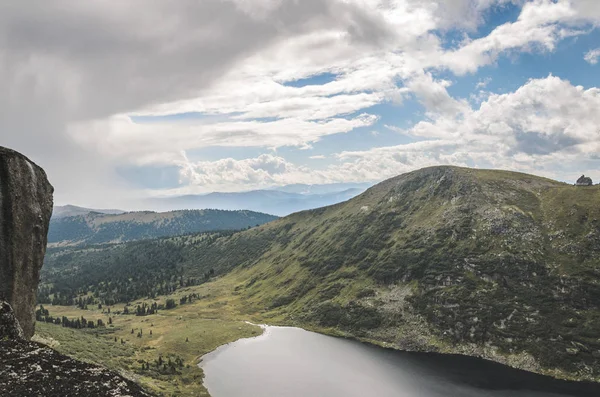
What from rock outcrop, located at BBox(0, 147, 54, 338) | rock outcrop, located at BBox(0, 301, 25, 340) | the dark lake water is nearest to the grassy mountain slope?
the dark lake water

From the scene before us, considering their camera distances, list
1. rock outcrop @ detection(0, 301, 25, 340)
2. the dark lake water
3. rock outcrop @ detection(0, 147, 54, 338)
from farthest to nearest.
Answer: the dark lake water < rock outcrop @ detection(0, 147, 54, 338) < rock outcrop @ detection(0, 301, 25, 340)

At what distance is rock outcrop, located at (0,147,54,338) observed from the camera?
140 feet

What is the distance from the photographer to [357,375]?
413 feet

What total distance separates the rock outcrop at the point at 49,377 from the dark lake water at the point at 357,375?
94.9 metres

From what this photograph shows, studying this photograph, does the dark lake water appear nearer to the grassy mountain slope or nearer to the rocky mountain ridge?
the grassy mountain slope

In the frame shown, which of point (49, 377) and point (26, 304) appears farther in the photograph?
point (26, 304)

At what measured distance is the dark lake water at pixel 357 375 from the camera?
11169cm

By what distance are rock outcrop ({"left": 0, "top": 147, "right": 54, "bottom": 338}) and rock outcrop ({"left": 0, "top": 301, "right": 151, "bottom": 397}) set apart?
2160 centimetres

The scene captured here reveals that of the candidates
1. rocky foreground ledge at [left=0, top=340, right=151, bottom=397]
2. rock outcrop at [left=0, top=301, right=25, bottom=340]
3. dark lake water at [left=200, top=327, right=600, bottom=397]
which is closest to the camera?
rocky foreground ledge at [left=0, top=340, right=151, bottom=397]

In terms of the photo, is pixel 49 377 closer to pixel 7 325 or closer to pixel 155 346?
pixel 7 325

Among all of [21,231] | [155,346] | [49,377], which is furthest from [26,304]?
[155,346]

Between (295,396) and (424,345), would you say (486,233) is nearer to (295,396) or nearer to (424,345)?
(424,345)

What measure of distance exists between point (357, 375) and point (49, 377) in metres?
121

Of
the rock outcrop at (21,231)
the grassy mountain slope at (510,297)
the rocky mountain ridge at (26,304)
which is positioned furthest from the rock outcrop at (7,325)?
the grassy mountain slope at (510,297)
